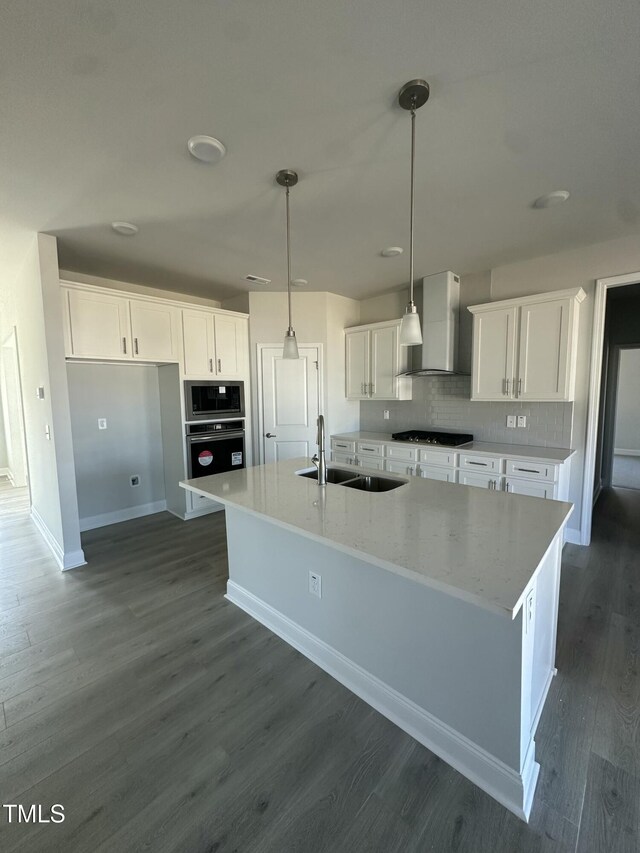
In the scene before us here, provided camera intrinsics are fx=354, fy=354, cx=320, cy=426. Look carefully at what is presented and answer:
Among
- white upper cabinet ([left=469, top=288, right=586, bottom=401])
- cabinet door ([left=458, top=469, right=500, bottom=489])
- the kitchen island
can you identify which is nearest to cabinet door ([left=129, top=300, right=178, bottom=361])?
the kitchen island

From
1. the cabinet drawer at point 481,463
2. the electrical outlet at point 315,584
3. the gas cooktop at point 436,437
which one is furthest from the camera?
the gas cooktop at point 436,437

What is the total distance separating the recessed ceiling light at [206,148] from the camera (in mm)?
1720

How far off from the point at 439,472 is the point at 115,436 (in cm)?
355

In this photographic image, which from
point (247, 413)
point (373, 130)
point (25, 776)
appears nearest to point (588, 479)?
point (373, 130)

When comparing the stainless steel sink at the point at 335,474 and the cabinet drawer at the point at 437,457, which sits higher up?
the stainless steel sink at the point at 335,474

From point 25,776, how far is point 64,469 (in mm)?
2084

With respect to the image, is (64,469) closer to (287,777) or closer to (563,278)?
(287,777)

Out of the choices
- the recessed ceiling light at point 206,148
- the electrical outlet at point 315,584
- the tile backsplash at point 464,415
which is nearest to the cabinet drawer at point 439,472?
the tile backsplash at point 464,415

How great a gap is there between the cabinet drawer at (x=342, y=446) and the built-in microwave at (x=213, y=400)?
1233mm

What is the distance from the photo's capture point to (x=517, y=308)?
3.24 metres

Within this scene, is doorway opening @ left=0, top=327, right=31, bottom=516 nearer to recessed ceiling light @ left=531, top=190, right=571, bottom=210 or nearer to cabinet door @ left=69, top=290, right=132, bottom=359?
cabinet door @ left=69, top=290, right=132, bottom=359

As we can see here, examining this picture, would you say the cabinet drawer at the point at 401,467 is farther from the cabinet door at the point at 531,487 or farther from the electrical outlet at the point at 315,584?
the electrical outlet at the point at 315,584

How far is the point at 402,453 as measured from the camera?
154 inches

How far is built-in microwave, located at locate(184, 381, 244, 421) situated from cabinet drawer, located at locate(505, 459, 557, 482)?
2971 millimetres
